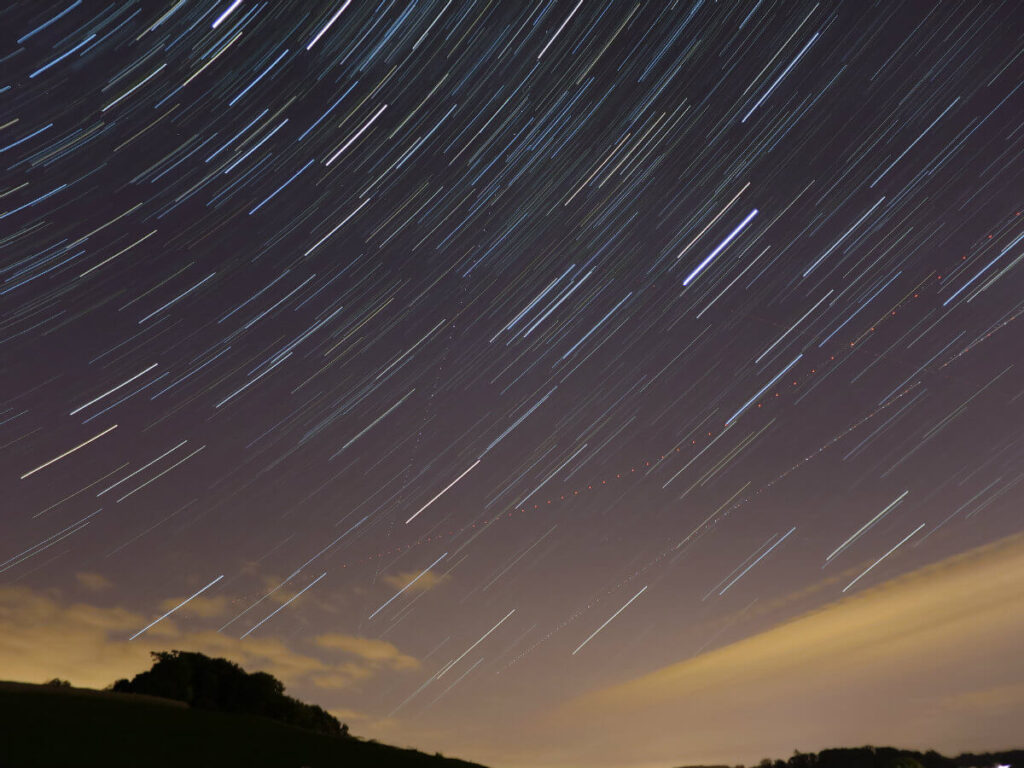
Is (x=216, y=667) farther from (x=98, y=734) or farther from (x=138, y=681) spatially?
(x=98, y=734)

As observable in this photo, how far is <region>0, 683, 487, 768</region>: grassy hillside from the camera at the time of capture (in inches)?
695

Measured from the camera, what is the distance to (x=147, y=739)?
19.8 meters

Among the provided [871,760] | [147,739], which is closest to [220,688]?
[147,739]

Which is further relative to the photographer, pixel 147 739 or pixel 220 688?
pixel 220 688

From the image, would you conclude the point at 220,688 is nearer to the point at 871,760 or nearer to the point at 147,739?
the point at 147,739

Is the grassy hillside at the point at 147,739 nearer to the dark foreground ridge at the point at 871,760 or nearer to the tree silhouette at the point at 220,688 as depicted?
the tree silhouette at the point at 220,688

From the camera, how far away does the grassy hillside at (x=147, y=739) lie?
17.6 m

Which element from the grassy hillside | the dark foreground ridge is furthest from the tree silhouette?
the dark foreground ridge

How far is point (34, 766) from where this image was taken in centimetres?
1612

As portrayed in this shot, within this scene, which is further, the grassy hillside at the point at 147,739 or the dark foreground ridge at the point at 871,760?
the dark foreground ridge at the point at 871,760

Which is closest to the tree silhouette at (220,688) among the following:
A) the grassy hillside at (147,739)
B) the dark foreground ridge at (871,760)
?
the grassy hillside at (147,739)

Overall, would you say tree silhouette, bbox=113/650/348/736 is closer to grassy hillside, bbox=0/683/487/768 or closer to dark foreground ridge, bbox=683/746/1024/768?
grassy hillside, bbox=0/683/487/768

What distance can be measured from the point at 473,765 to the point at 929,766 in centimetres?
5835

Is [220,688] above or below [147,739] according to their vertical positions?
above
